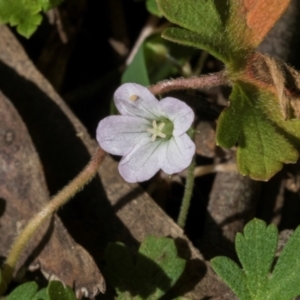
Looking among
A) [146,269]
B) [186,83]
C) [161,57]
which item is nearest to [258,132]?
[186,83]

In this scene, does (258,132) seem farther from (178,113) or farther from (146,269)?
(146,269)

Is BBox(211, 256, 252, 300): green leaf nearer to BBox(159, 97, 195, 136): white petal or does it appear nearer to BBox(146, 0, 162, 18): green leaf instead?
BBox(159, 97, 195, 136): white petal

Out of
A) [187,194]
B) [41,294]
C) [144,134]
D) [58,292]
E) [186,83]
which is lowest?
[41,294]

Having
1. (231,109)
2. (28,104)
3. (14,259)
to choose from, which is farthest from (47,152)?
(231,109)

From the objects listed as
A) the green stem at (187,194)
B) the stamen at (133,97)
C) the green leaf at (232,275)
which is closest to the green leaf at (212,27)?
the stamen at (133,97)

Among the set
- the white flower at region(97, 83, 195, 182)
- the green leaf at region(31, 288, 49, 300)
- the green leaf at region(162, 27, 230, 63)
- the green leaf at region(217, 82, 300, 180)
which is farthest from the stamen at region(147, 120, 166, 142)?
the green leaf at region(31, 288, 49, 300)

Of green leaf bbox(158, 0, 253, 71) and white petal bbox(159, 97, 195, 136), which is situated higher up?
green leaf bbox(158, 0, 253, 71)

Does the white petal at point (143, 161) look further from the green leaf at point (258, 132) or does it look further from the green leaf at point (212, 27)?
the green leaf at point (212, 27)

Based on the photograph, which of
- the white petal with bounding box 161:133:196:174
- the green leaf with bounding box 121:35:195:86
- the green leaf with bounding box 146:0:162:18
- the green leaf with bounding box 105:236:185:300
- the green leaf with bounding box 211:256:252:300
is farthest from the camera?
the green leaf with bounding box 121:35:195:86
